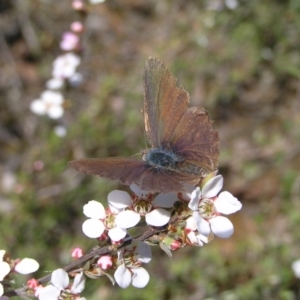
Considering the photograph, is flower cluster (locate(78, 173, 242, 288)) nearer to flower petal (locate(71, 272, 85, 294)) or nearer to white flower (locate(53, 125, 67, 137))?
flower petal (locate(71, 272, 85, 294))

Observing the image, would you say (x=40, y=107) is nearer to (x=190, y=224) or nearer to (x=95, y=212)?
(x=95, y=212)

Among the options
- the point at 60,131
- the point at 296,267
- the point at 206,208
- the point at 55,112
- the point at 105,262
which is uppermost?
the point at 206,208

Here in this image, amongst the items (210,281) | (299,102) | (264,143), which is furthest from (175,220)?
(299,102)

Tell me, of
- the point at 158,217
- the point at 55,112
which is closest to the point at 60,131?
the point at 55,112

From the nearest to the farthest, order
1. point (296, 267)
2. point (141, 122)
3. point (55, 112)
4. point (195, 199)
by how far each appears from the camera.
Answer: point (195, 199) → point (296, 267) → point (55, 112) → point (141, 122)

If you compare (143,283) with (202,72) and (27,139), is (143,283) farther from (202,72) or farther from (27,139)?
(202,72)
